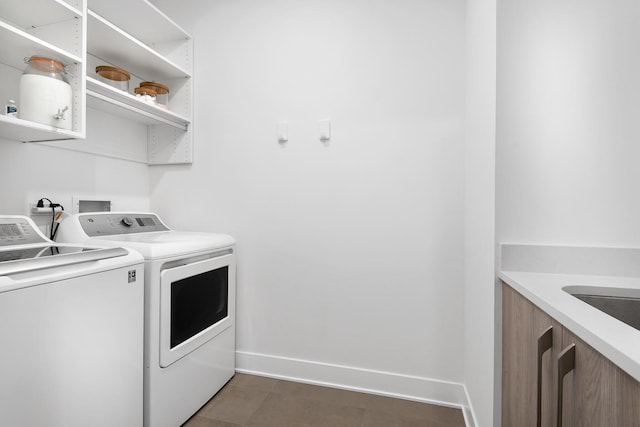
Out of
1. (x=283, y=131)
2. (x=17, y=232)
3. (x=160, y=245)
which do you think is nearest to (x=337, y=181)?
(x=283, y=131)

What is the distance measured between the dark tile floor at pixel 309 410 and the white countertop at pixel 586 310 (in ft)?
3.40

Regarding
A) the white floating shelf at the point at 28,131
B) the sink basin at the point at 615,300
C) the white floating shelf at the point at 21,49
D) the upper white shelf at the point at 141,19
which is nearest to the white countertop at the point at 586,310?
the sink basin at the point at 615,300

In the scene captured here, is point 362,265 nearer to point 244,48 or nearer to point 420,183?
point 420,183

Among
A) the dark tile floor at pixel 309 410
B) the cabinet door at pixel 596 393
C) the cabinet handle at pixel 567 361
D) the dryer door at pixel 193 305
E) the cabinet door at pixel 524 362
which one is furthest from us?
the dark tile floor at pixel 309 410

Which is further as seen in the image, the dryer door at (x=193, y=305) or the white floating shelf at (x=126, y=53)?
the white floating shelf at (x=126, y=53)

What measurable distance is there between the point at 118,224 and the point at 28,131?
2.09 ft

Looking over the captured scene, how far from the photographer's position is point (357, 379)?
73.2 inches

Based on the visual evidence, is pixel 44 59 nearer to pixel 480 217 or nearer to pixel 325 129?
pixel 325 129

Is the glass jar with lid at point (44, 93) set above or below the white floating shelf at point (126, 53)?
below

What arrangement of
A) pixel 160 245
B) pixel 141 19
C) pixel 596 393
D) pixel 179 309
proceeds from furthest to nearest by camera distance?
pixel 141 19, pixel 179 309, pixel 160 245, pixel 596 393

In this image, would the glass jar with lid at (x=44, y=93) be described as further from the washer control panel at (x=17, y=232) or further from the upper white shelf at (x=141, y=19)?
the upper white shelf at (x=141, y=19)

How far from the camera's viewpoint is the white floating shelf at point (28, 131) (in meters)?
1.20

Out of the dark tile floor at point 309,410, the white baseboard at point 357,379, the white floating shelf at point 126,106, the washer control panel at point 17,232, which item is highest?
the white floating shelf at point 126,106

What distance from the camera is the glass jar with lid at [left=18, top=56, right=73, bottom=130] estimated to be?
1.28m
